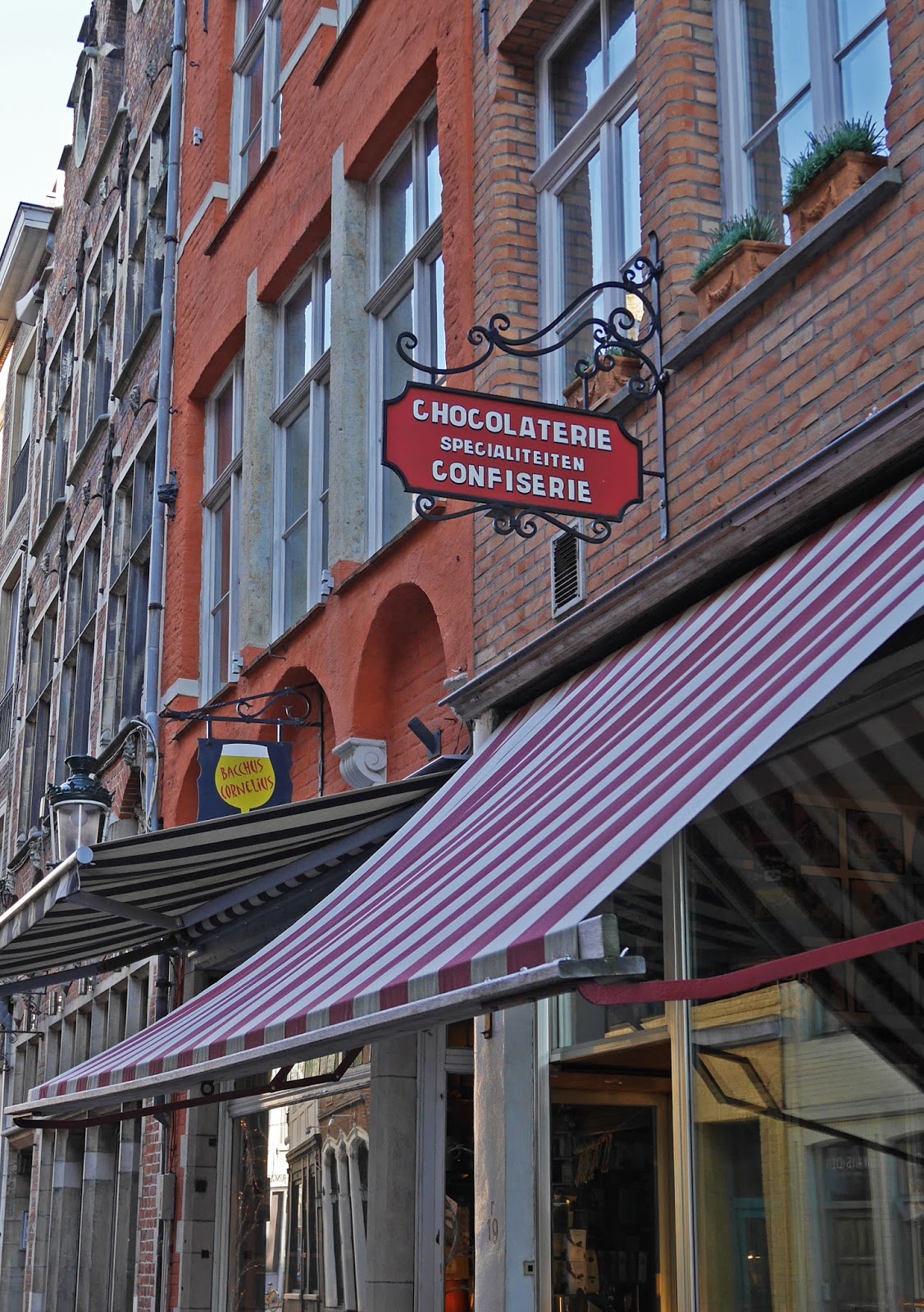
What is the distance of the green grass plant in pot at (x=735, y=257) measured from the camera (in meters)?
6.22

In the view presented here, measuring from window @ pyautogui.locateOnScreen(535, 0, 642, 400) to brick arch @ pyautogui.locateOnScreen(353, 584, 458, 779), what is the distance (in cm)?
162

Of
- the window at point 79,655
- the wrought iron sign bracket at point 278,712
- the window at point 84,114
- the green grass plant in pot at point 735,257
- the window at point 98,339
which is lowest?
the wrought iron sign bracket at point 278,712

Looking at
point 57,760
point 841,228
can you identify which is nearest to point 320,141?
point 841,228

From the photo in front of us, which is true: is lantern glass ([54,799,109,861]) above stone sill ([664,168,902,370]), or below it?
below

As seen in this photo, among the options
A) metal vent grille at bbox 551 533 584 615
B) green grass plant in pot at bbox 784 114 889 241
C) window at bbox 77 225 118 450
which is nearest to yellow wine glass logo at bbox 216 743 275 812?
metal vent grille at bbox 551 533 584 615

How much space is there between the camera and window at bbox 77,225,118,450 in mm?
18766

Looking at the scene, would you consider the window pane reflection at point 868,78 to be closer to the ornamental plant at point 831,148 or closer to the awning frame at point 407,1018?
the ornamental plant at point 831,148

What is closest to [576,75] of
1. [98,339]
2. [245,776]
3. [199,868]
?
[199,868]

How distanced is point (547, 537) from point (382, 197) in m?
3.76

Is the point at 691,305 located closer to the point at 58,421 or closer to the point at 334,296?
the point at 334,296

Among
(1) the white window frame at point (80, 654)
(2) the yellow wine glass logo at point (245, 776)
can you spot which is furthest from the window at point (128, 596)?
(2) the yellow wine glass logo at point (245, 776)

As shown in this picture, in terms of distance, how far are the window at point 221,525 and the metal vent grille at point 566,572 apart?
5289 millimetres

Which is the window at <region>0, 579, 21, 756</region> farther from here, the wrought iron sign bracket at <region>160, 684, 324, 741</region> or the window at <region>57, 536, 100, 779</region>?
the wrought iron sign bracket at <region>160, 684, 324, 741</region>

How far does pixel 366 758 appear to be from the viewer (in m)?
9.45
